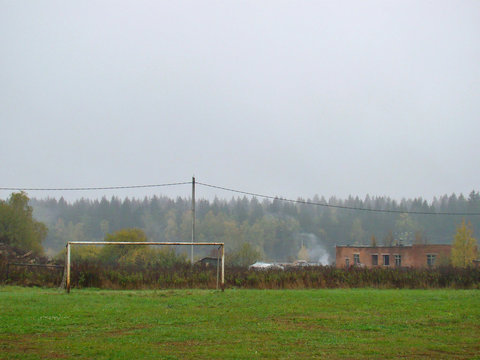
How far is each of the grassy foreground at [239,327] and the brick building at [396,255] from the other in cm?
6045

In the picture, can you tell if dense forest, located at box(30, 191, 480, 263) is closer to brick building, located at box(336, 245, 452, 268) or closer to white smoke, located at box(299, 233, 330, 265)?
white smoke, located at box(299, 233, 330, 265)

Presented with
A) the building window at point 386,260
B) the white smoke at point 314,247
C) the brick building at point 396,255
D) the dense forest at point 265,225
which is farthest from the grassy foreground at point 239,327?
the white smoke at point 314,247

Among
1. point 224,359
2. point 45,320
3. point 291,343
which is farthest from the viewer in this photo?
point 45,320

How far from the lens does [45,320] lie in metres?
12.4

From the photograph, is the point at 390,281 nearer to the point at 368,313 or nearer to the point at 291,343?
the point at 368,313

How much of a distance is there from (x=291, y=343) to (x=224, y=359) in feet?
6.26

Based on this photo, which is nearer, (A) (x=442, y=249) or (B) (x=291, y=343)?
(B) (x=291, y=343)

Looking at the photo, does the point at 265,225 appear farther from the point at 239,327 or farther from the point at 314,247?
the point at 239,327

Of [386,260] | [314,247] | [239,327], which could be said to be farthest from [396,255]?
[239,327]

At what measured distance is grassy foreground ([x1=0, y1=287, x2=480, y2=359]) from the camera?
30.2ft

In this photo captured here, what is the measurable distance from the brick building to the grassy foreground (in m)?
60.4

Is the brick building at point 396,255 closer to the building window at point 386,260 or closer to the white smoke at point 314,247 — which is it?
the building window at point 386,260

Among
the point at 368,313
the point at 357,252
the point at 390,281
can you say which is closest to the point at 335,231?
the point at 357,252

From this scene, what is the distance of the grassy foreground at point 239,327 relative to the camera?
9.20 m
